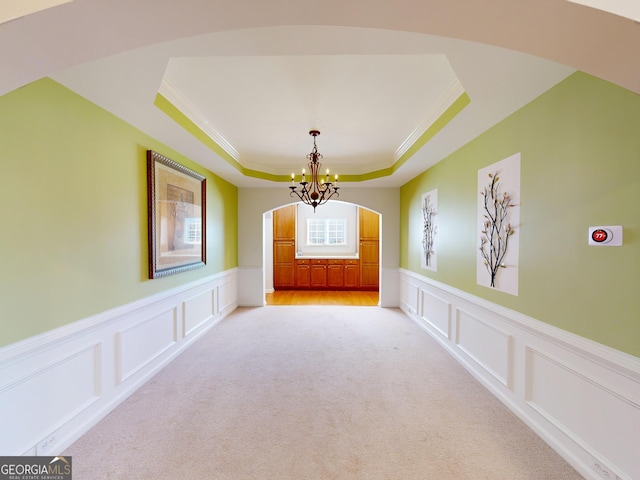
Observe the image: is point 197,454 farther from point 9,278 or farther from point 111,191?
point 111,191

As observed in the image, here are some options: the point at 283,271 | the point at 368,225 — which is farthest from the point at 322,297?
the point at 368,225

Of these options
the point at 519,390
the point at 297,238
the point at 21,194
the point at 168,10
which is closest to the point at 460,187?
the point at 519,390

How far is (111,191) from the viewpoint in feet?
7.43

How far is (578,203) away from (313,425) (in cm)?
236

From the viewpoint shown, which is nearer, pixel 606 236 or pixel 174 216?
pixel 606 236

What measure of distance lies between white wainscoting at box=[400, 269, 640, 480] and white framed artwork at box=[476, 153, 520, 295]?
0.28m

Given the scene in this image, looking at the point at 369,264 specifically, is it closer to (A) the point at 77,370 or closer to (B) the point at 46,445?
(A) the point at 77,370

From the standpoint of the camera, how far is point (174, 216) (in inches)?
124

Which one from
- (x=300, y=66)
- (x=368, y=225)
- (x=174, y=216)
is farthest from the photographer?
(x=368, y=225)

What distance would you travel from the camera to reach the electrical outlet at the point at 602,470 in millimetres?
1492

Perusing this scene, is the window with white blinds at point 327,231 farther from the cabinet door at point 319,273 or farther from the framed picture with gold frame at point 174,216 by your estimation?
the framed picture with gold frame at point 174,216

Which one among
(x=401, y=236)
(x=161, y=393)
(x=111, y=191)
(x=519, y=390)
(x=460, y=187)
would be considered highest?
(x=460, y=187)

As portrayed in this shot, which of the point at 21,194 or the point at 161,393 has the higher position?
the point at 21,194

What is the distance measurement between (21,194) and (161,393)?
1934mm
